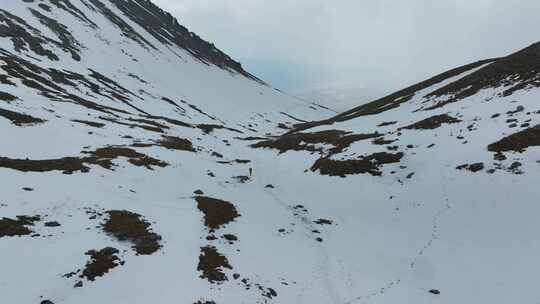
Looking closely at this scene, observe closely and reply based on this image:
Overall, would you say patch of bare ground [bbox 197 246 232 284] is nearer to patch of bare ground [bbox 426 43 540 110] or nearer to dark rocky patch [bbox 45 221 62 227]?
dark rocky patch [bbox 45 221 62 227]

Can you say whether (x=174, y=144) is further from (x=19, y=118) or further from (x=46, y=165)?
(x=46, y=165)

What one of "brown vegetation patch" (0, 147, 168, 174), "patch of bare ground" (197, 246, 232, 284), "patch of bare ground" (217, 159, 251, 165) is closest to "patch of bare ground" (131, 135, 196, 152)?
"patch of bare ground" (217, 159, 251, 165)

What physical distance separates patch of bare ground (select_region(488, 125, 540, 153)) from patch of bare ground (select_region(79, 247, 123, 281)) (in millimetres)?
28501

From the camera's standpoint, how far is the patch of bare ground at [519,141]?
3106cm

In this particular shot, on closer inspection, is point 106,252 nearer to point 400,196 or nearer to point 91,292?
point 91,292

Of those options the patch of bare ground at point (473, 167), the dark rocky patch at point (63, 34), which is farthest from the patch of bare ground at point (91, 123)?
the dark rocky patch at point (63, 34)

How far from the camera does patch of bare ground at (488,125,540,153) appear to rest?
102 ft

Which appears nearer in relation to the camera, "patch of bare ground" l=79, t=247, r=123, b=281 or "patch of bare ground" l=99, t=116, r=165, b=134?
"patch of bare ground" l=79, t=247, r=123, b=281

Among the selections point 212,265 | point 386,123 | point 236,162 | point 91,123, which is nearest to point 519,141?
point 212,265

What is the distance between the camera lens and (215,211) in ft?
103

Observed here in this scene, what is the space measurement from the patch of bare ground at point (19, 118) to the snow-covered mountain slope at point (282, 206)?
22 centimetres

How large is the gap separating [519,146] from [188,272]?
2618 cm

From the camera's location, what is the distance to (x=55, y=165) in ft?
Answer: 112

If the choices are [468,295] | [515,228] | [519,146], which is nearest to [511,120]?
[519,146]
